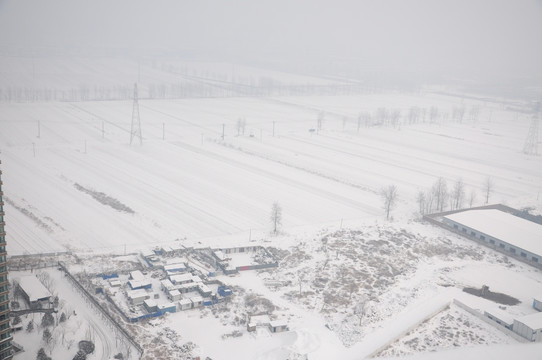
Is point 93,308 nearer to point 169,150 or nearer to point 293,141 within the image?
point 169,150

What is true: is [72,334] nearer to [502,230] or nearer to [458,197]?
[502,230]

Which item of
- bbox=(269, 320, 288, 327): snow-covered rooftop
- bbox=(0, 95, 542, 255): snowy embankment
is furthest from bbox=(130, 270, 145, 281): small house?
bbox=(269, 320, 288, 327): snow-covered rooftop

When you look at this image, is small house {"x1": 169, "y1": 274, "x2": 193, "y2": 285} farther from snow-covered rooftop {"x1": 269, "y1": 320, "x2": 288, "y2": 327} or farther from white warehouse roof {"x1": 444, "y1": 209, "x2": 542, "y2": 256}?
white warehouse roof {"x1": 444, "y1": 209, "x2": 542, "y2": 256}

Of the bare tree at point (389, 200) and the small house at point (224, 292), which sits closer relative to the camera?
the small house at point (224, 292)

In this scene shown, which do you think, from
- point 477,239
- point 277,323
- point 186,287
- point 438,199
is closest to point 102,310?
point 186,287

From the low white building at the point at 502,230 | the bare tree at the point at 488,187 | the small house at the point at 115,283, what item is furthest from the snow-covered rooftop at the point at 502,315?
the bare tree at the point at 488,187

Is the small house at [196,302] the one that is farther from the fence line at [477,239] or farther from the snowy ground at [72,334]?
the fence line at [477,239]
